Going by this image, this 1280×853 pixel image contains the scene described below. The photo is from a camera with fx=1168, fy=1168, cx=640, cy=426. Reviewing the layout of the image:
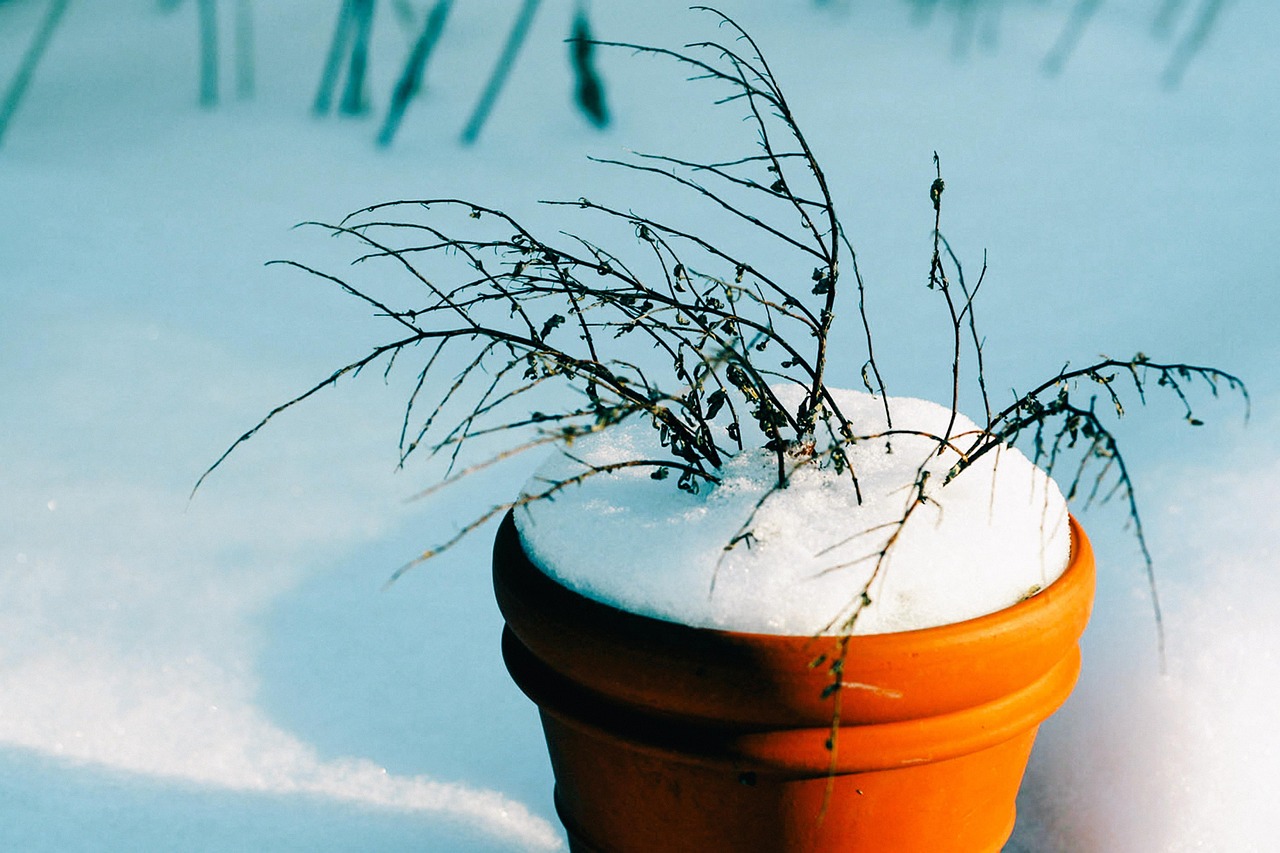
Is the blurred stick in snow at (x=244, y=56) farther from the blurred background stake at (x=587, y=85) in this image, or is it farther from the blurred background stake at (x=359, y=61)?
the blurred background stake at (x=587, y=85)

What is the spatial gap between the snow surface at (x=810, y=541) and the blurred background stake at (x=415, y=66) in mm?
2130

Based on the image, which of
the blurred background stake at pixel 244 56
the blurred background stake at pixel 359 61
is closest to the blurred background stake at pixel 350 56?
the blurred background stake at pixel 359 61

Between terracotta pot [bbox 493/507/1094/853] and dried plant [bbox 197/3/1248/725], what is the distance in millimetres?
64

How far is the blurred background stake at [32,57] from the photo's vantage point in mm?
2803

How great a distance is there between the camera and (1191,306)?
221cm

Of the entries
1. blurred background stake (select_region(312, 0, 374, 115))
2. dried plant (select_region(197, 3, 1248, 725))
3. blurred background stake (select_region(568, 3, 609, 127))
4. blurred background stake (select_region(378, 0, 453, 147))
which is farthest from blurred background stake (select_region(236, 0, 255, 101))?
blurred background stake (select_region(568, 3, 609, 127))

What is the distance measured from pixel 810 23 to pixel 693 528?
8.28 ft

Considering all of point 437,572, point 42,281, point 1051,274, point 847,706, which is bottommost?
point 42,281

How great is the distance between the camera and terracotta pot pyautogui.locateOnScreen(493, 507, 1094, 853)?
786 mm

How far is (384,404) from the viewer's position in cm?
217

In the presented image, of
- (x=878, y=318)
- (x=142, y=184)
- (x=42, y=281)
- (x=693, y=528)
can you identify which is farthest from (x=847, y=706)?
(x=142, y=184)

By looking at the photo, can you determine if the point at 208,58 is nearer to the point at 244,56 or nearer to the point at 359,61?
the point at 244,56

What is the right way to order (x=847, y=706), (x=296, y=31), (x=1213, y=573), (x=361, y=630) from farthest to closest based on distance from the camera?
(x=296, y=31) < (x=361, y=630) < (x=1213, y=573) < (x=847, y=706)

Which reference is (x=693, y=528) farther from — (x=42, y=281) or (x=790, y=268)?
(x=42, y=281)
